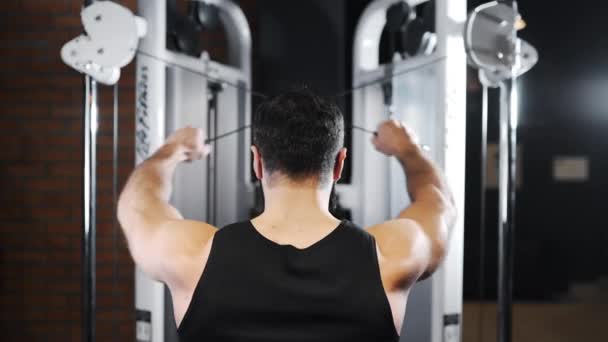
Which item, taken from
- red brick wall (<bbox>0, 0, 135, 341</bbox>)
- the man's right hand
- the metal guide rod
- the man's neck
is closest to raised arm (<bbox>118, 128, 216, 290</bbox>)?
the man's neck

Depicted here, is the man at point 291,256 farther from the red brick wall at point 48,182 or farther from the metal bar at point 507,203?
the red brick wall at point 48,182

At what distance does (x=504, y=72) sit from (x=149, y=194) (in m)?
0.94

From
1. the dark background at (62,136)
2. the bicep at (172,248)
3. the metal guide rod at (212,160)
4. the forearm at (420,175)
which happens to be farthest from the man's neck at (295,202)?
the dark background at (62,136)

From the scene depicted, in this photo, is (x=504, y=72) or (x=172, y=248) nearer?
(x=172, y=248)

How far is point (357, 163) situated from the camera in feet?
7.04

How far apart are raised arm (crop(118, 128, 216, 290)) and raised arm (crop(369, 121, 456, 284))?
0.35 meters

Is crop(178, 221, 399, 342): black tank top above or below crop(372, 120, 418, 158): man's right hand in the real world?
below

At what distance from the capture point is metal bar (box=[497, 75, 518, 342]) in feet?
4.72

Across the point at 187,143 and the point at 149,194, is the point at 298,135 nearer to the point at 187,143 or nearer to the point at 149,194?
the point at 149,194

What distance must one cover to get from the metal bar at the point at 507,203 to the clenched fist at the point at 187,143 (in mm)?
821

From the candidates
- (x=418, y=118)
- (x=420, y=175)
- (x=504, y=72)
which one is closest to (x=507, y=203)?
(x=420, y=175)

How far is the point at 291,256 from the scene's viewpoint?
0.98 meters

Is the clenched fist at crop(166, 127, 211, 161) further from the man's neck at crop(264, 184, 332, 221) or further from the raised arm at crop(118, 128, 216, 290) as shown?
the man's neck at crop(264, 184, 332, 221)

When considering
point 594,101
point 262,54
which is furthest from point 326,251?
point 594,101
